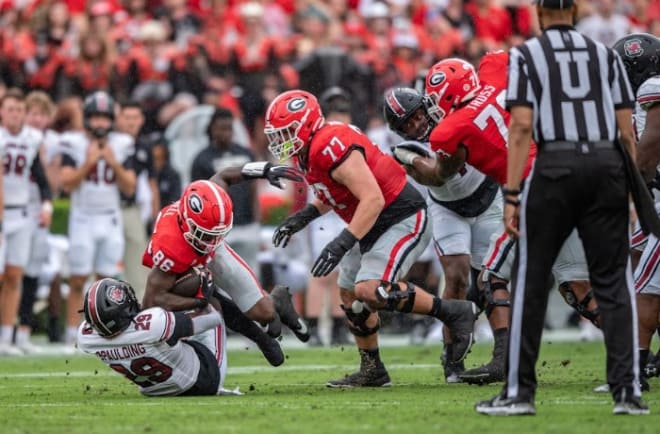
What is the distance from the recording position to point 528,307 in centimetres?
667

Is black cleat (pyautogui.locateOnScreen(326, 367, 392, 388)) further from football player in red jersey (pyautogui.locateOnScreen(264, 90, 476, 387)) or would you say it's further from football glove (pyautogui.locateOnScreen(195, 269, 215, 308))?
football glove (pyautogui.locateOnScreen(195, 269, 215, 308))

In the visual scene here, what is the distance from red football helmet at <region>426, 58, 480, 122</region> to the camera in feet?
28.1

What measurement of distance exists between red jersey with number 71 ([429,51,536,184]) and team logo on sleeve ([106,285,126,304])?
1981mm

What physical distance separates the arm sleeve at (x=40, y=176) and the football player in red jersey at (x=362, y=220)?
5012 millimetres

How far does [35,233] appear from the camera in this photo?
13.5 metres

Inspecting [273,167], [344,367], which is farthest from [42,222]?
[273,167]

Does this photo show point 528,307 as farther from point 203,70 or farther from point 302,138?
point 203,70

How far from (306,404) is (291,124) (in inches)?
66.5

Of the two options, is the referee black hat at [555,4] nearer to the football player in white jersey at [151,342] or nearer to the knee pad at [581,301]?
the knee pad at [581,301]

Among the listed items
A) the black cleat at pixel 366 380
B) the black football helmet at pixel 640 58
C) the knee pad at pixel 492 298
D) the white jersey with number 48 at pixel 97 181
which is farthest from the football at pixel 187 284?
the white jersey with number 48 at pixel 97 181

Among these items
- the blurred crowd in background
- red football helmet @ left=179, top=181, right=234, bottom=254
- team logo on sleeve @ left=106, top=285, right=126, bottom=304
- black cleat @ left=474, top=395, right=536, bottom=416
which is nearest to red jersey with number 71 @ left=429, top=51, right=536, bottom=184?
red football helmet @ left=179, top=181, right=234, bottom=254

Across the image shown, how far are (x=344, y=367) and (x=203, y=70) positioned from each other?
627 centimetres

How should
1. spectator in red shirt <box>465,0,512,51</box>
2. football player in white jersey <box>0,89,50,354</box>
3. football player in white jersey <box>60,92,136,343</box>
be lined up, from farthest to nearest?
1. spectator in red shirt <box>465,0,512,51</box>
2. football player in white jersey <box>60,92,136,343</box>
3. football player in white jersey <box>0,89,50,354</box>

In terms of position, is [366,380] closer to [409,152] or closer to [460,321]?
[460,321]
